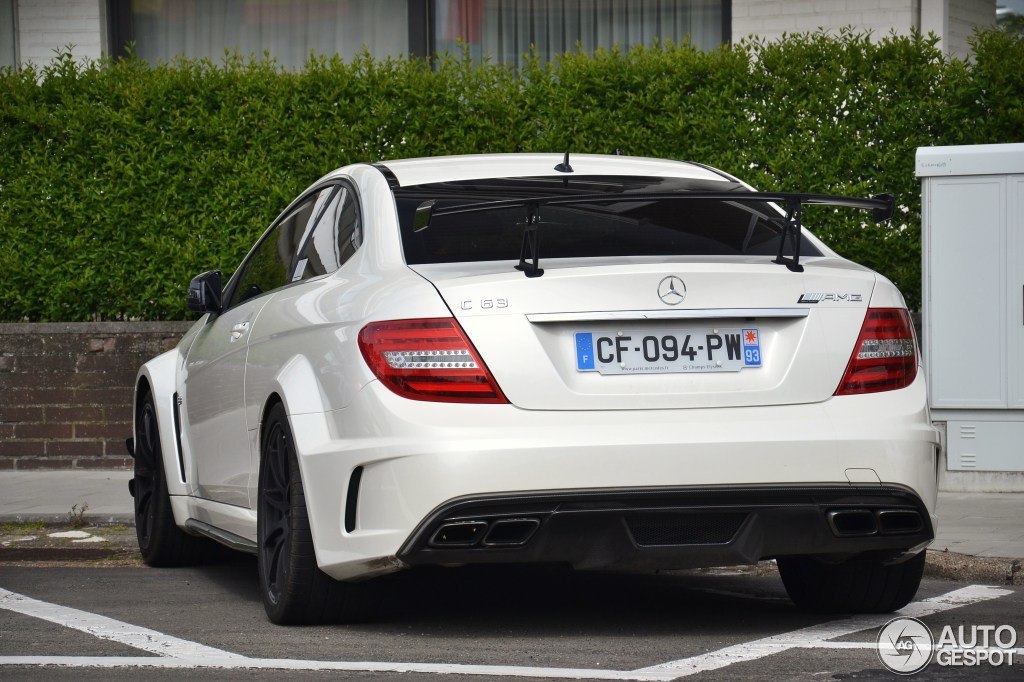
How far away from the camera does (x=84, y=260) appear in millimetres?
11758

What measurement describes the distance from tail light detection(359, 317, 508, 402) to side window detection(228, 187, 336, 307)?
1535mm

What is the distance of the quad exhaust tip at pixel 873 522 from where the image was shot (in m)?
4.96

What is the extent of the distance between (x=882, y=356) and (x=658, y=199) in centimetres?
94

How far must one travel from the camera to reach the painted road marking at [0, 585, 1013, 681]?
464cm

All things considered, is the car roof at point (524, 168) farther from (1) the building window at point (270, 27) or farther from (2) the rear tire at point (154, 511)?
(1) the building window at point (270, 27)

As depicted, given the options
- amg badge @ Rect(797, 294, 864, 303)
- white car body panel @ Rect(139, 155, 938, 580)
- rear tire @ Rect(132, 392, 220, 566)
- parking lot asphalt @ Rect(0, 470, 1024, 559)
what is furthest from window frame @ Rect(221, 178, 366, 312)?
parking lot asphalt @ Rect(0, 470, 1024, 559)

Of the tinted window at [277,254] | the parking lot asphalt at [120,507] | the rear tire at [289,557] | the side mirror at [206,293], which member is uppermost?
the tinted window at [277,254]

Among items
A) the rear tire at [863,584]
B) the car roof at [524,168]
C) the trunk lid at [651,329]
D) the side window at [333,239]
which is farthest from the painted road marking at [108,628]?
the rear tire at [863,584]

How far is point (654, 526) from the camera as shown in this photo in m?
4.88

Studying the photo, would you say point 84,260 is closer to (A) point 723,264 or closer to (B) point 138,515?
(B) point 138,515

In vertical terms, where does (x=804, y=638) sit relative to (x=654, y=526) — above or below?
below

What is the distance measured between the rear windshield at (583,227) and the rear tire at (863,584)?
1127mm

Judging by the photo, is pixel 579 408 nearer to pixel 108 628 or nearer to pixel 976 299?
pixel 108 628

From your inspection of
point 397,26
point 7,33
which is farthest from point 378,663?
point 7,33
